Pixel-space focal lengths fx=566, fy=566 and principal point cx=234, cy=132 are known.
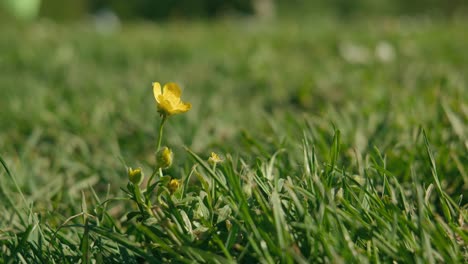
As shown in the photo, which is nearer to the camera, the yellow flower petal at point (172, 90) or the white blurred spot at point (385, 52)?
the yellow flower petal at point (172, 90)

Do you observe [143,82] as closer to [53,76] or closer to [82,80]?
[82,80]

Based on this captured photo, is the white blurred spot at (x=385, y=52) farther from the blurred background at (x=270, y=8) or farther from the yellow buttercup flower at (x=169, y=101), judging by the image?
the blurred background at (x=270, y=8)

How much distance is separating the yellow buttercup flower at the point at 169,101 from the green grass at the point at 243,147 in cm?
10

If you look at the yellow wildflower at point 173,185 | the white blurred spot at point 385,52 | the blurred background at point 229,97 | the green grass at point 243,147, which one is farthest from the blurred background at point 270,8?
the yellow wildflower at point 173,185

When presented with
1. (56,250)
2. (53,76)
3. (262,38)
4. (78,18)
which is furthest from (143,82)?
(78,18)

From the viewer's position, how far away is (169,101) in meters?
1.01

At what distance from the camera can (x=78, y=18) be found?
50.8 ft

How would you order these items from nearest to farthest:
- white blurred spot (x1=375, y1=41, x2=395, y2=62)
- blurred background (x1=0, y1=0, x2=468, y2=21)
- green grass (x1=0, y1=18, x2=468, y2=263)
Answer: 1. green grass (x1=0, y1=18, x2=468, y2=263)
2. white blurred spot (x1=375, y1=41, x2=395, y2=62)
3. blurred background (x1=0, y1=0, x2=468, y2=21)

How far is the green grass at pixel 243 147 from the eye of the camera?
3.02 ft

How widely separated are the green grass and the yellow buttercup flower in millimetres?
96

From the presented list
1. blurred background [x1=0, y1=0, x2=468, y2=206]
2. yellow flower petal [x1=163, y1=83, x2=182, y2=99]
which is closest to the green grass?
blurred background [x1=0, y1=0, x2=468, y2=206]

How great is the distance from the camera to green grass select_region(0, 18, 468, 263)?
919 millimetres

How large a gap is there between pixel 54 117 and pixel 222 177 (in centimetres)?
133

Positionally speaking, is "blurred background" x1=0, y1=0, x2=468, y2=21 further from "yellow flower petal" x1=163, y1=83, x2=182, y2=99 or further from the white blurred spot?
"yellow flower petal" x1=163, y1=83, x2=182, y2=99
